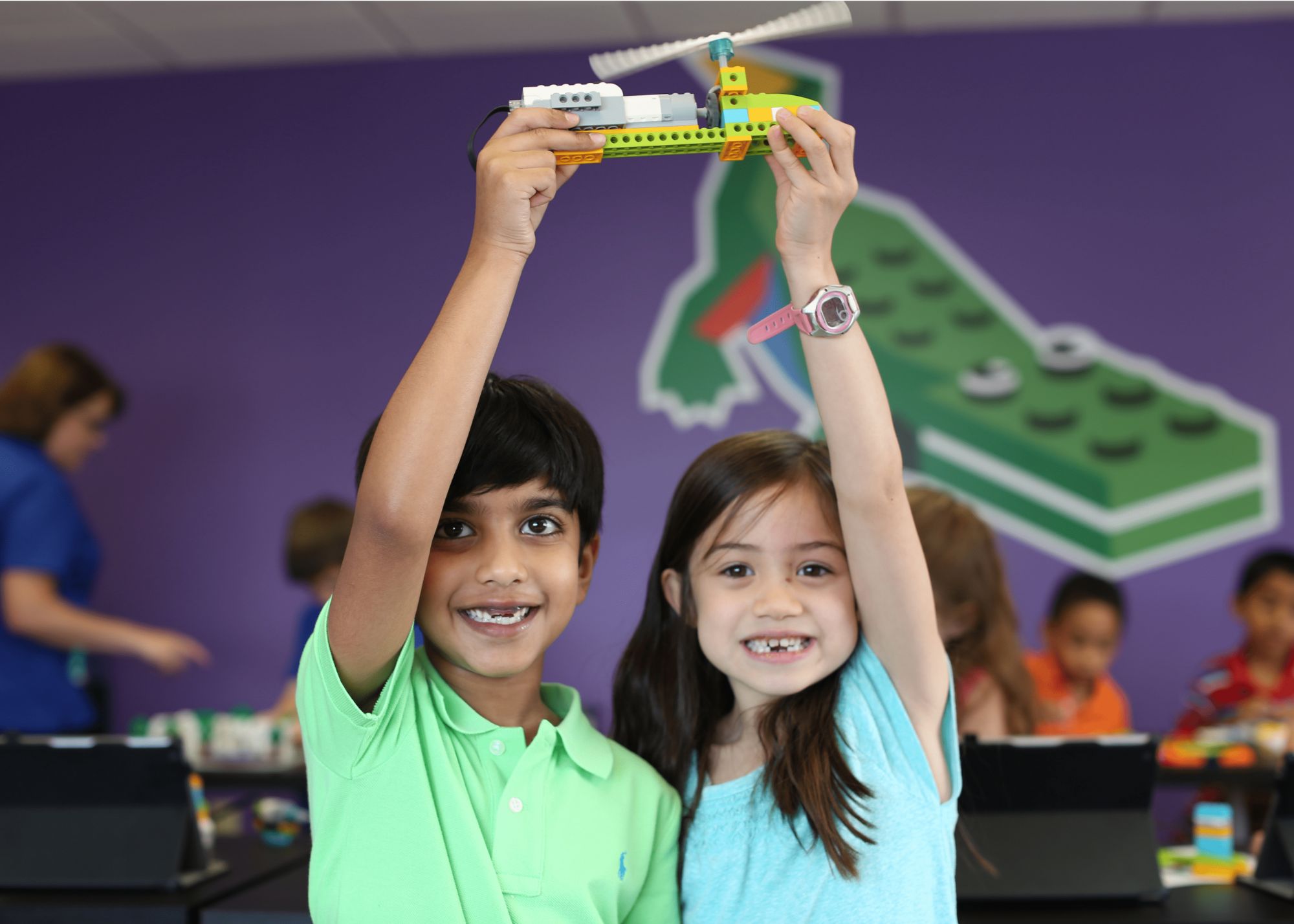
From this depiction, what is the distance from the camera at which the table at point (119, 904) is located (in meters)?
1.66

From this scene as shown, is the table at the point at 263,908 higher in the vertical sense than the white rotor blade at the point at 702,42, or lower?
lower

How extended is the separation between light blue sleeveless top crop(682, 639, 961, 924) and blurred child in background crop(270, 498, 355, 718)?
7.57 ft

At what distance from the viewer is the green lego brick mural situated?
3965 mm

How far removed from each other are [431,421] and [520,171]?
23 cm

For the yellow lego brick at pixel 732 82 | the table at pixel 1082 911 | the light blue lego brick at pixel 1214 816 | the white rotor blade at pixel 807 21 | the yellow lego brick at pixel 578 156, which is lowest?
the table at pixel 1082 911

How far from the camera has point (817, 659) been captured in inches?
51.1

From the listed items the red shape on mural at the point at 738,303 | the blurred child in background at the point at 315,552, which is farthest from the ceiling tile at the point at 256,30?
the blurred child in background at the point at 315,552

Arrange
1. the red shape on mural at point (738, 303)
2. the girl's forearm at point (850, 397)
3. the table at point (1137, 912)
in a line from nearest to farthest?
the girl's forearm at point (850, 397) → the table at point (1137, 912) → the red shape on mural at point (738, 303)

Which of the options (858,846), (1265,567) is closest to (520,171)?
(858,846)

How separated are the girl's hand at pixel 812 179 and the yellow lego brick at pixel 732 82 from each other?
0.05 meters

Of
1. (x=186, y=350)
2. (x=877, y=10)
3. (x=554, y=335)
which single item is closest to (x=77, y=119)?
(x=186, y=350)

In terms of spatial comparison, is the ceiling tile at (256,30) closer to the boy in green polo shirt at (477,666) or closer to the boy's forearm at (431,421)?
the boy in green polo shirt at (477,666)

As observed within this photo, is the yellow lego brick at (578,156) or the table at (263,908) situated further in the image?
A: the table at (263,908)

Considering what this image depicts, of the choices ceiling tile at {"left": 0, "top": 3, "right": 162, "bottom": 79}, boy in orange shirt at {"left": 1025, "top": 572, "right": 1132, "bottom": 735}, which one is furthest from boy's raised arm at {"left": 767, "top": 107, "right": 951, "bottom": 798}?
ceiling tile at {"left": 0, "top": 3, "right": 162, "bottom": 79}
